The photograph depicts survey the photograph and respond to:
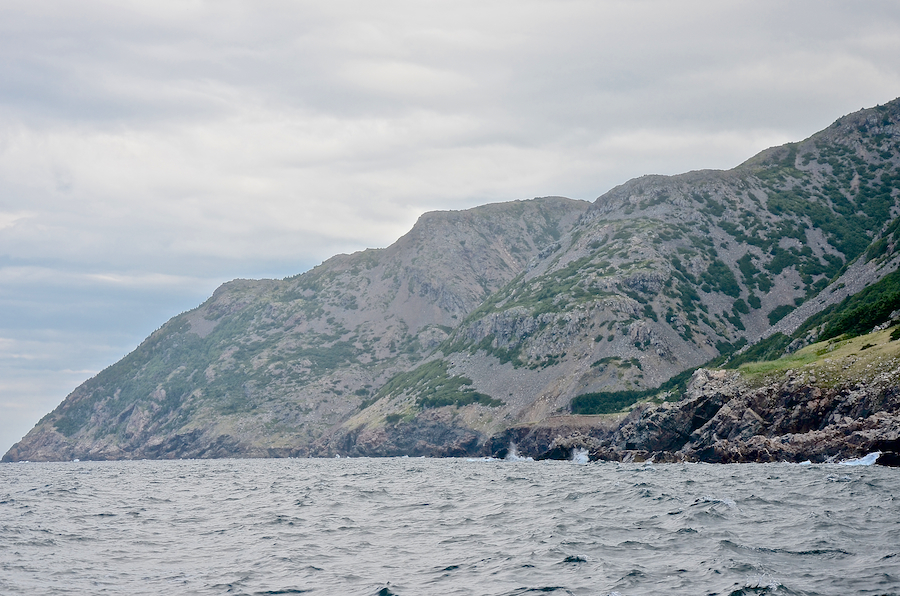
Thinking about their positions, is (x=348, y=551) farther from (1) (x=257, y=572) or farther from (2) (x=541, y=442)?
(2) (x=541, y=442)

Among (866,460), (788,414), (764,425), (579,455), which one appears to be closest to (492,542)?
(866,460)

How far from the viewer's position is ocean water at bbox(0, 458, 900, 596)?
2794 cm

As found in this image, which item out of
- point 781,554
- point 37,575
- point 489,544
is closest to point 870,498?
point 781,554

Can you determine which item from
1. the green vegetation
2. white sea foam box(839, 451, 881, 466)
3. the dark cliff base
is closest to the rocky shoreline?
the dark cliff base

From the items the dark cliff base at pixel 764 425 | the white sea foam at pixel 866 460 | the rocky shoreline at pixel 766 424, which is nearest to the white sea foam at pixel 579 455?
the dark cliff base at pixel 764 425

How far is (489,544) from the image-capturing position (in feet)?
122

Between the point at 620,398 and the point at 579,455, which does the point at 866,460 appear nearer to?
the point at 579,455

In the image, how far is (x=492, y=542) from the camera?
124ft

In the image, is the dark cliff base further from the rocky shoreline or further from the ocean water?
the ocean water

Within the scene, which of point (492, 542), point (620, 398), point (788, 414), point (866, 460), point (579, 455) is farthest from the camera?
point (620, 398)

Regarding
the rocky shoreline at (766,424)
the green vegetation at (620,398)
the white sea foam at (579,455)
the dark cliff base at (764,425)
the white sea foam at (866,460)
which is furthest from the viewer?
the green vegetation at (620,398)

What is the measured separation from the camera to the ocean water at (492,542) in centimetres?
2794

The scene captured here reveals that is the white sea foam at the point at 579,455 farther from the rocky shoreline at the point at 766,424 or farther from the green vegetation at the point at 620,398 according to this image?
the green vegetation at the point at 620,398

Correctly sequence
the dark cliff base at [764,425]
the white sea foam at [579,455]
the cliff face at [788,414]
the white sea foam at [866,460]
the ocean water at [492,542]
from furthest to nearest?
the white sea foam at [579,455]
the cliff face at [788,414]
the dark cliff base at [764,425]
the white sea foam at [866,460]
the ocean water at [492,542]
